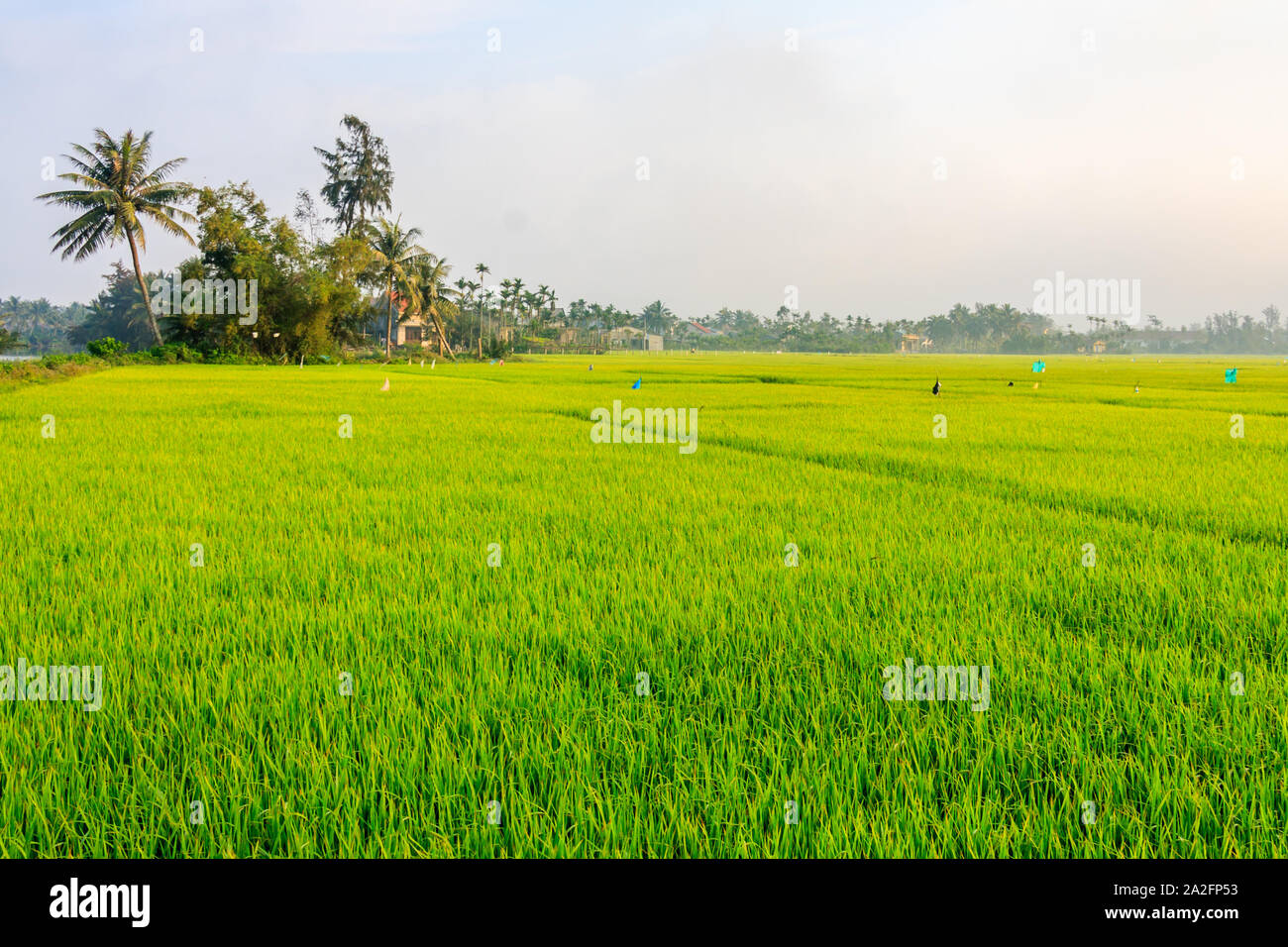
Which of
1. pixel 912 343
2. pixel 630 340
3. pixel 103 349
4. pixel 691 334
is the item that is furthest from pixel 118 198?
pixel 912 343

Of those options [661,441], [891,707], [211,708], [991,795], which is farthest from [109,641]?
[661,441]

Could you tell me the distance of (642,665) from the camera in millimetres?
2699

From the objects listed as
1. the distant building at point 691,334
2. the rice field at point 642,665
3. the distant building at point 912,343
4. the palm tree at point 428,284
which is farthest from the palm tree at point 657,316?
the rice field at point 642,665

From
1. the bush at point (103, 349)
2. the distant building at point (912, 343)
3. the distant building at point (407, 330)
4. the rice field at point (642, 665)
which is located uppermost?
the distant building at point (912, 343)

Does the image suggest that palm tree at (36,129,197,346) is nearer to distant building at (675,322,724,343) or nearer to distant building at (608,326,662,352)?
distant building at (608,326,662,352)

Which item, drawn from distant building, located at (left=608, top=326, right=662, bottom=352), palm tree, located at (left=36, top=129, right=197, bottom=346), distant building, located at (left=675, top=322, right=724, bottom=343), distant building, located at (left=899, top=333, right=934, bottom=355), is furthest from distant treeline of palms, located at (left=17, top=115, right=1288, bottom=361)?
distant building, located at (left=899, top=333, right=934, bottom=355)

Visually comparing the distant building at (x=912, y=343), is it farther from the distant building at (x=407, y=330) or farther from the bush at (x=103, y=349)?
the bush at (x=103, y=349)

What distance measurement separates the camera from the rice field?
174 centimetres

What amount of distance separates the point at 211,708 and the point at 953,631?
2555 mm

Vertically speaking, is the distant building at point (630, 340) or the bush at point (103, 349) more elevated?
the distant building at point (630, 340)

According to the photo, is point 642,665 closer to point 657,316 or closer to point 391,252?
point 391,252

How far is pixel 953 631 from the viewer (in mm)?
3004

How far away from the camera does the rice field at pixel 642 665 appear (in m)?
1.74
